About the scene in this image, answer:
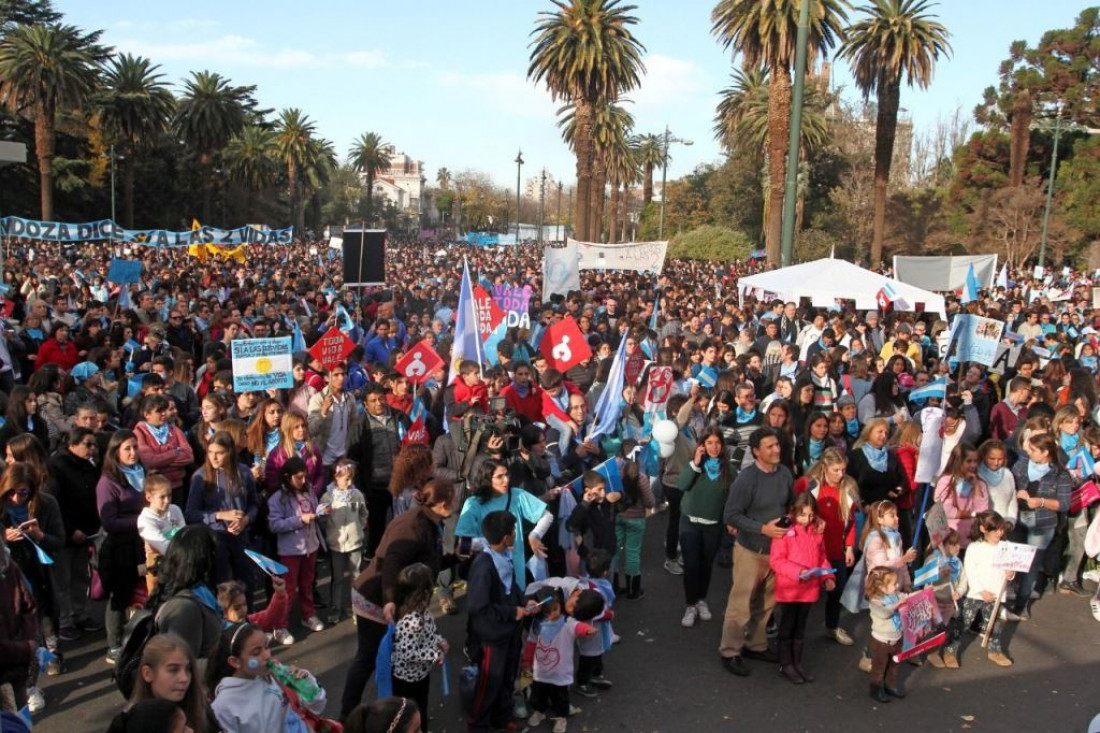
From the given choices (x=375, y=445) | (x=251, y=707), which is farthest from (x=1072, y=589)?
(x=251, y=707)

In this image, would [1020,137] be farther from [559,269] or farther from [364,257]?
[364,257]

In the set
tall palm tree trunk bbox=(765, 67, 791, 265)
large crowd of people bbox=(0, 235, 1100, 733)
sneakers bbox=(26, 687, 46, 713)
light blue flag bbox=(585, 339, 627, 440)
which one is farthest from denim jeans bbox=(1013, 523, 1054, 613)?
tall palm tree trunk bbox=(765, 67, 791, 265)

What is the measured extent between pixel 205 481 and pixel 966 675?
5427mm

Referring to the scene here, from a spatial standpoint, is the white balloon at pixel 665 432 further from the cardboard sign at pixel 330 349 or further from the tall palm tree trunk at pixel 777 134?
the tall palm tree trunk at pixel 777 134

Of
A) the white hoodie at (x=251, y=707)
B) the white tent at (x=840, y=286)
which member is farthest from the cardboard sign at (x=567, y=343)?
the white hoodie at (x=251, y=707)

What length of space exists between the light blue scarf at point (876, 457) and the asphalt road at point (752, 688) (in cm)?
124

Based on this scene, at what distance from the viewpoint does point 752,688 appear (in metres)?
5.96

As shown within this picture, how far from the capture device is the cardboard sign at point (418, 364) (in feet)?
29.9

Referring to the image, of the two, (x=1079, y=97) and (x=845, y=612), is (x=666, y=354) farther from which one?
(x=1079, y=97)

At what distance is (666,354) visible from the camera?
10016mm

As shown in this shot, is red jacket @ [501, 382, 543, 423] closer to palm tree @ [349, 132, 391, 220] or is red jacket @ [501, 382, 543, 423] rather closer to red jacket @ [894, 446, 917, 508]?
red jacket @ [894, 446, 917, 508]

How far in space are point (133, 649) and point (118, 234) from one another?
26432 millimetres

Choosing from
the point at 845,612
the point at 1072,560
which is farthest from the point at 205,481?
the point at 1072,560

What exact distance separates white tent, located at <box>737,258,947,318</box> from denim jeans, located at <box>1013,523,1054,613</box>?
334 inches
